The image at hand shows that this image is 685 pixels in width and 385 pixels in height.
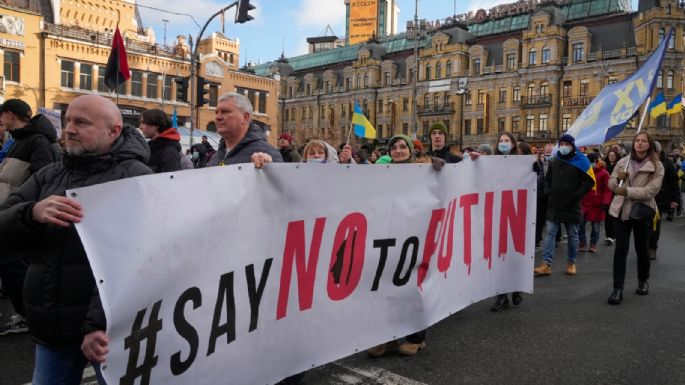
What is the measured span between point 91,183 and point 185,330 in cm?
81

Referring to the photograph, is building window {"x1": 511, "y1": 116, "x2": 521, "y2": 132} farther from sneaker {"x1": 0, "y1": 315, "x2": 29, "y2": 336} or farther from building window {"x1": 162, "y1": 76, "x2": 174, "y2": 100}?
sneaker {"x1": 0, "y1": 315, "x2": 29, "y2": 336}

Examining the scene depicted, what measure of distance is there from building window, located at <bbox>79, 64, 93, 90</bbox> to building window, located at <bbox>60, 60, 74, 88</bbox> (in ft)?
1.83

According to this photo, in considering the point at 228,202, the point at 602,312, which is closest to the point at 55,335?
the point at 228,202

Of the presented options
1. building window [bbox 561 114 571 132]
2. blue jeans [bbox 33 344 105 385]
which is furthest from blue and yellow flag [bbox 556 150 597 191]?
building window [bbox 561 114 571 132]

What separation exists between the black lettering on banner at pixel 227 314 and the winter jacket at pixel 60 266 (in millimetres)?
624

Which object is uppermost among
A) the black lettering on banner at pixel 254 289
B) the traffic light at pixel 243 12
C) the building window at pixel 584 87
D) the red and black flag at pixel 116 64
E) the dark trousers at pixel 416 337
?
the building window at pixel 584 87

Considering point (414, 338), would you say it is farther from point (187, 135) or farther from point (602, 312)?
point (187, 135)

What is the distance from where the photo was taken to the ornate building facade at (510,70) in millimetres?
49031

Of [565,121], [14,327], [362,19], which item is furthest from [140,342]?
[362,19]

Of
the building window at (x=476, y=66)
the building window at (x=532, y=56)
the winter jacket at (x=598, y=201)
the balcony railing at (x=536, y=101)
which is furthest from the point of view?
the building window at (x=476, y=66)

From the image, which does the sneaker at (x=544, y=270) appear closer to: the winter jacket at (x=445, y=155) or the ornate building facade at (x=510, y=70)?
the winter jacket at (x=445, y=155)

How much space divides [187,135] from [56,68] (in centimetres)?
1185

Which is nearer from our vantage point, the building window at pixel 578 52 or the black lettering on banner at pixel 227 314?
the black lettering on banner at pixel 227 314

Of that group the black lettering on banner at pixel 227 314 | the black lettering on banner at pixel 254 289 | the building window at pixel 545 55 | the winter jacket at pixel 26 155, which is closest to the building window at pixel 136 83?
the winter jacket at pixel 26 155
